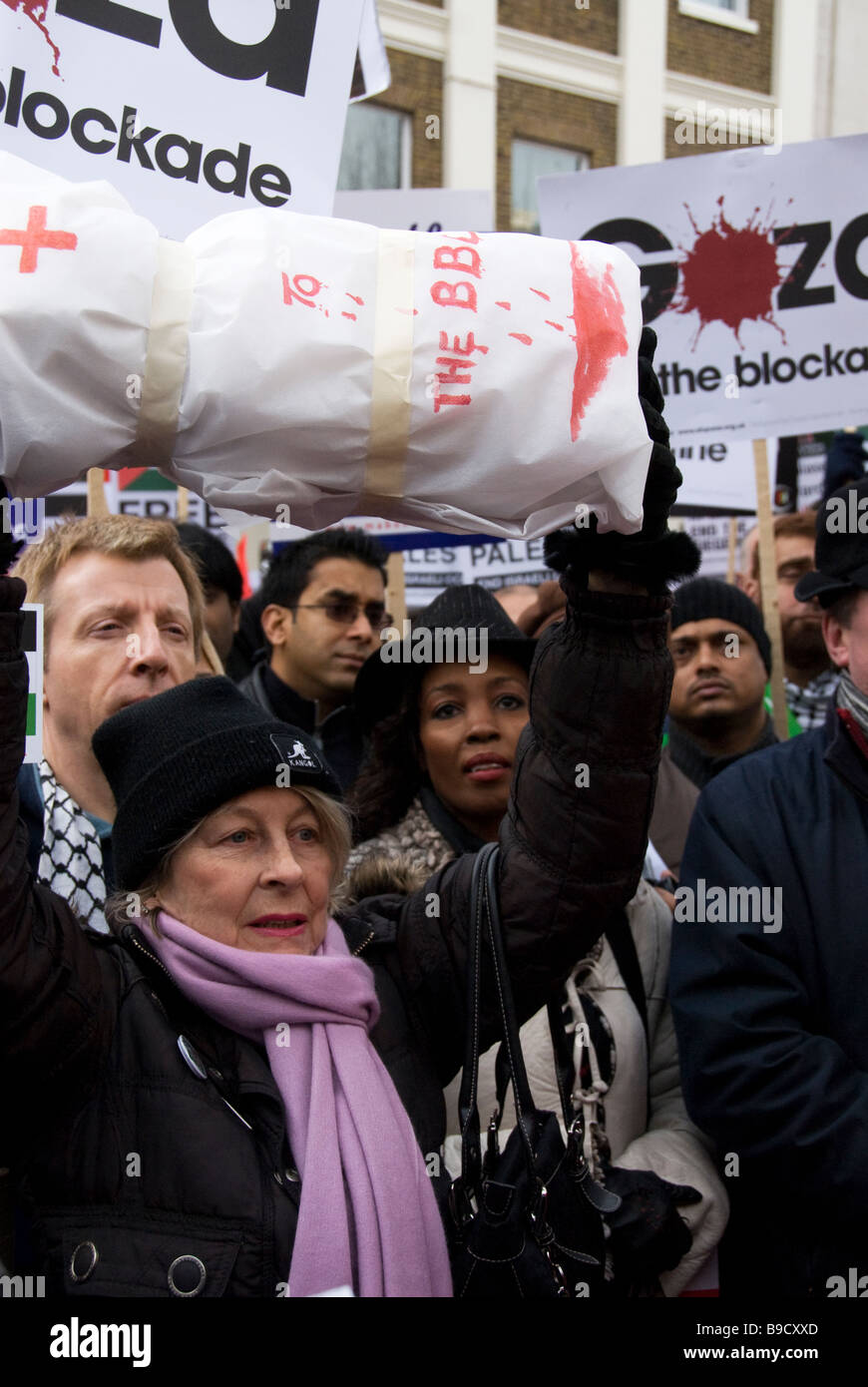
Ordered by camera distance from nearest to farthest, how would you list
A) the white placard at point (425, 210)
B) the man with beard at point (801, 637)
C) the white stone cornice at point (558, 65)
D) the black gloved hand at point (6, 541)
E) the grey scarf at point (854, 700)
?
the black gloved hand at point (6, 541) < the grey scarf at point (854, 700) < the man with beard at point (801, 637) < the white placard at point (425, 210) < the white stone cornice at point (558, 65)

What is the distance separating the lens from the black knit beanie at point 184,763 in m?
1.91

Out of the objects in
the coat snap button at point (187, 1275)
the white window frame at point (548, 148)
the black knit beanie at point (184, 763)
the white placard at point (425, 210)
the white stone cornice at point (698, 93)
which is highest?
the white stone cornice at point (698, 93)

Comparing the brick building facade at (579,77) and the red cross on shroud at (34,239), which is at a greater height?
the brick building facade at (579,77)

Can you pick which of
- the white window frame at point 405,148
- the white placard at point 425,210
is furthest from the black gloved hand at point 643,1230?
the white window frame at point 405,148

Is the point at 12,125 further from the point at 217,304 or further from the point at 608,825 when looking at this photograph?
the point at 608,825

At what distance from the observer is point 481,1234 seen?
1.65 meters

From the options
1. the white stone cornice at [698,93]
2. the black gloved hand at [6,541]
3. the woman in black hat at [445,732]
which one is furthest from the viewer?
the white stone cornice at [698,93]

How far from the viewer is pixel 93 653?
2414 millimetres

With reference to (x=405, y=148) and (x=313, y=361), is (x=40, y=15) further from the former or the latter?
(x=405, y=148)

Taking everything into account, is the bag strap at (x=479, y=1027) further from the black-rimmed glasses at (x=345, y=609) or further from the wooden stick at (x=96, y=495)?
the black-rimmed glasses at (x=345, y=609)

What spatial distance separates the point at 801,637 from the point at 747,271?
1168 mm

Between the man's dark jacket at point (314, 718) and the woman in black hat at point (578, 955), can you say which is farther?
the man's dark jacket at point (314, 718)

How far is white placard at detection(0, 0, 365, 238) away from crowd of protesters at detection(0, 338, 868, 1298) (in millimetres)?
641

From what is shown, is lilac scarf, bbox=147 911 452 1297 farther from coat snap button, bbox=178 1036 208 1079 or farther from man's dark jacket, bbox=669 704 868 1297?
man's dark jacket, bbox=669 704 868 1297
